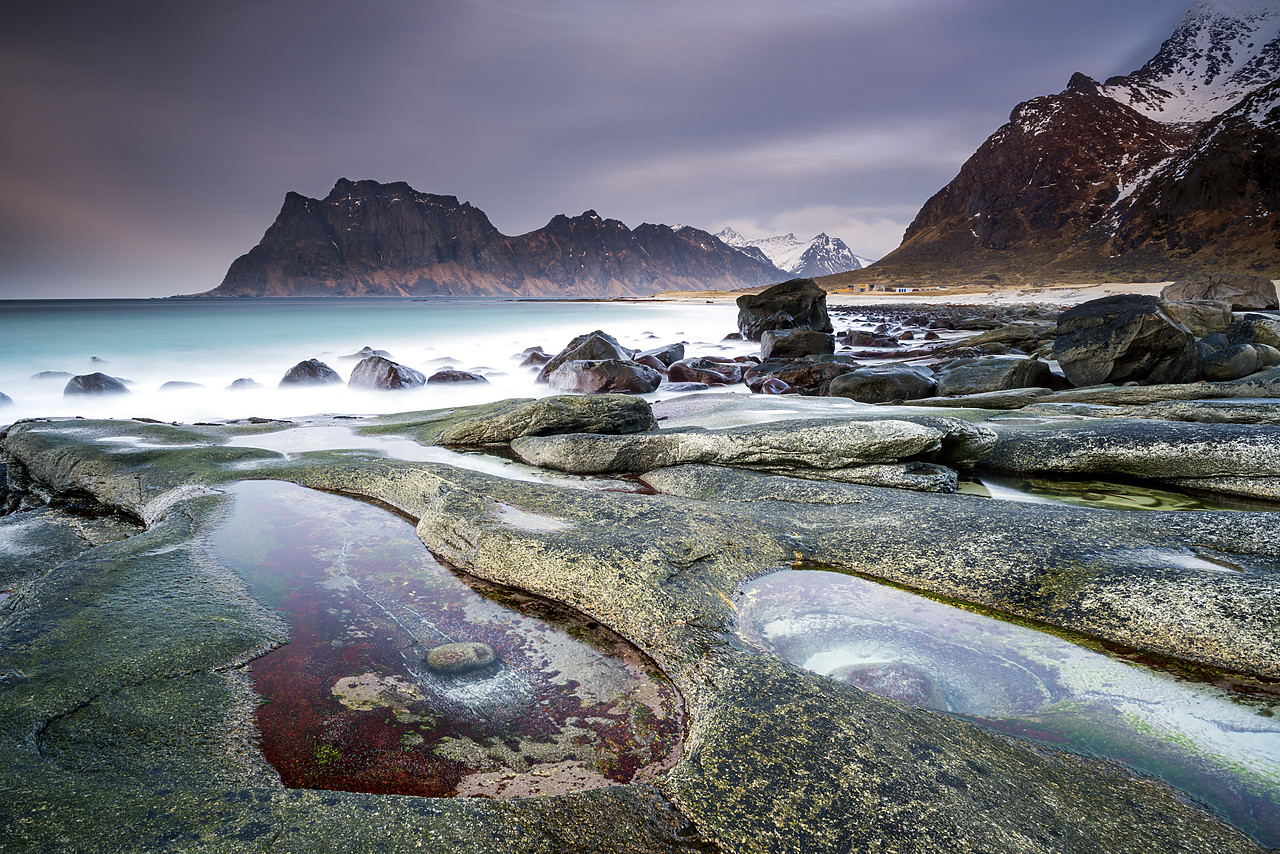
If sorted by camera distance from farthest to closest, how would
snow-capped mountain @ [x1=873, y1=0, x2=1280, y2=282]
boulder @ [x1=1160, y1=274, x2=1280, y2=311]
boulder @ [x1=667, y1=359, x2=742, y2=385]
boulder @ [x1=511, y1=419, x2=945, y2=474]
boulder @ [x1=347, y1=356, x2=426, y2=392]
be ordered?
snow-capped mountain @ [x1=873, y1=0, x2=1280, y2=282] → boulder @ [x1=1160, y1=274, x2=1280, y2=311] → boulder @ [x1=667, y1=359, x2=742, y2=385] → boulder @ [x1=347, y1=356, x2=426, y2=392] → boulder @ [x1=511, y1=419, x2=945, y2=474]

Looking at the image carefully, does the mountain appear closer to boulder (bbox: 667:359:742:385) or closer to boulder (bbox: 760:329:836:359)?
boulder (bbox: 760:329:836:359)

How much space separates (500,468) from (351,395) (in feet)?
32.0

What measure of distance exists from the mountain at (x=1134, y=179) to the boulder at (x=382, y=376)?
8580 cm

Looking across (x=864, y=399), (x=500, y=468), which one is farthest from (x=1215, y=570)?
(x=864, y=399)

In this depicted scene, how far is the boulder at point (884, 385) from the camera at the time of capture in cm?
1092

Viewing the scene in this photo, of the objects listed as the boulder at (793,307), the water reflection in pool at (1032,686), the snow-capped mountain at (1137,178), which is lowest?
the water reflection in pool at (1032,686)

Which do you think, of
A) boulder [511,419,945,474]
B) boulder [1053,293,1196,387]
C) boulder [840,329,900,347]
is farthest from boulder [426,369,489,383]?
boulder [840,329,900,347]

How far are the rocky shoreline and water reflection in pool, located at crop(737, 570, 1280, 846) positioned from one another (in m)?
0.10

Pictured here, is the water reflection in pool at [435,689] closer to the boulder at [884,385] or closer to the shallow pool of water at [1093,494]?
the shallow pool of water at [1093,494]

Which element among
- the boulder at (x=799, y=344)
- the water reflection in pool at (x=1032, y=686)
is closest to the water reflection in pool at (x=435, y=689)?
the water reflection in pool at (x=1032, y=686)

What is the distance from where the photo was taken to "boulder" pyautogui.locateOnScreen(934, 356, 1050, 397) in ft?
35.7

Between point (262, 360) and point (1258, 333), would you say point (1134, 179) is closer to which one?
point (1258, 333)

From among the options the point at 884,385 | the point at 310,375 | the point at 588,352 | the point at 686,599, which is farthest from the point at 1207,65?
the point at 686,599

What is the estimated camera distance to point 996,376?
11078 millimetres
